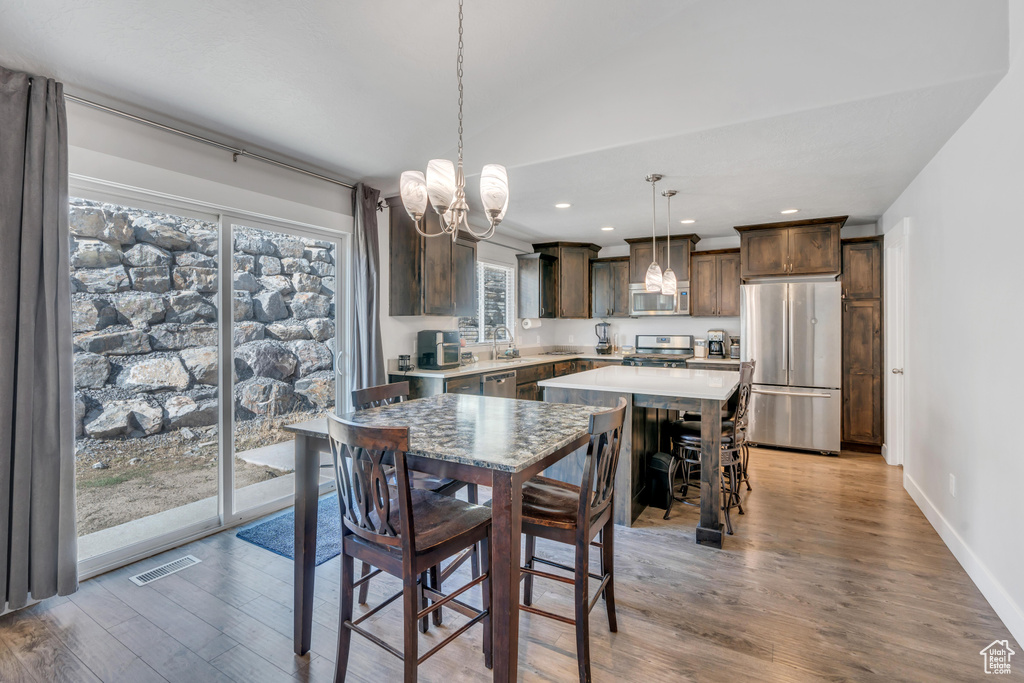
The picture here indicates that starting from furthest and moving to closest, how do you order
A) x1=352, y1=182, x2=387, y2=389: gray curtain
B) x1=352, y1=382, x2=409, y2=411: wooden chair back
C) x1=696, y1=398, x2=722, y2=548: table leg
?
x1=352, y1=182, x2=387, y2=389: gray curtain, x1=696, y1=398, x2=722, y2=548: table leg, x1=352, y1=382, x2=409, y2=411: wooden chair back

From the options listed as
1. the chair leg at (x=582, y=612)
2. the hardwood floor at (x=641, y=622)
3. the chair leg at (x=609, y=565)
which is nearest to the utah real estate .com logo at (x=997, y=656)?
the hardwood floor at (x=641, y=622)

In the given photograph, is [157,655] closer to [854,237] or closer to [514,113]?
[514,113]

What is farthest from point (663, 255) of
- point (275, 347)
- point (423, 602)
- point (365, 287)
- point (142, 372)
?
point (142, 372)

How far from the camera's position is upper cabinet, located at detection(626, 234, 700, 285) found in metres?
5.81

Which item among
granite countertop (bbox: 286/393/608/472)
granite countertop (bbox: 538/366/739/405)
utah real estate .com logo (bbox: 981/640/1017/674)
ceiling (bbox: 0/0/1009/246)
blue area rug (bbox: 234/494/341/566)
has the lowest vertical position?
utah real estate .com logo (bbox: 981/640/1017/674)

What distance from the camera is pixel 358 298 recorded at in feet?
12.0

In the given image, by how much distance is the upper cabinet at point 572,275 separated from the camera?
6402 millimetres

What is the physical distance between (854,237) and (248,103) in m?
5.68

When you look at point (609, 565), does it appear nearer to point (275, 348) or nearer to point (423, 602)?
point (423, 602)

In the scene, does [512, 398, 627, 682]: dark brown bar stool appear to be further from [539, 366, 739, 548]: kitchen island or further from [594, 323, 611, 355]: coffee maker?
[594, 323, 611, 355]: coffee maker

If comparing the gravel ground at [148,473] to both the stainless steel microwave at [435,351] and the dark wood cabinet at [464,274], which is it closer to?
the stainless steel microwave at [435,351]

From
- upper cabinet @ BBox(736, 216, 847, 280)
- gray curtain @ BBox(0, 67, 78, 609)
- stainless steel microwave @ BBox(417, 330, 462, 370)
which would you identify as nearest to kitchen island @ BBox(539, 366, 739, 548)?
stainless steel microwave @ BBox(417, 330, 462, 370)

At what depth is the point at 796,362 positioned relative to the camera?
4.82m

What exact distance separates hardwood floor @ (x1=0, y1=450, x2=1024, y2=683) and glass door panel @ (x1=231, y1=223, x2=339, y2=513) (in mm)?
537
